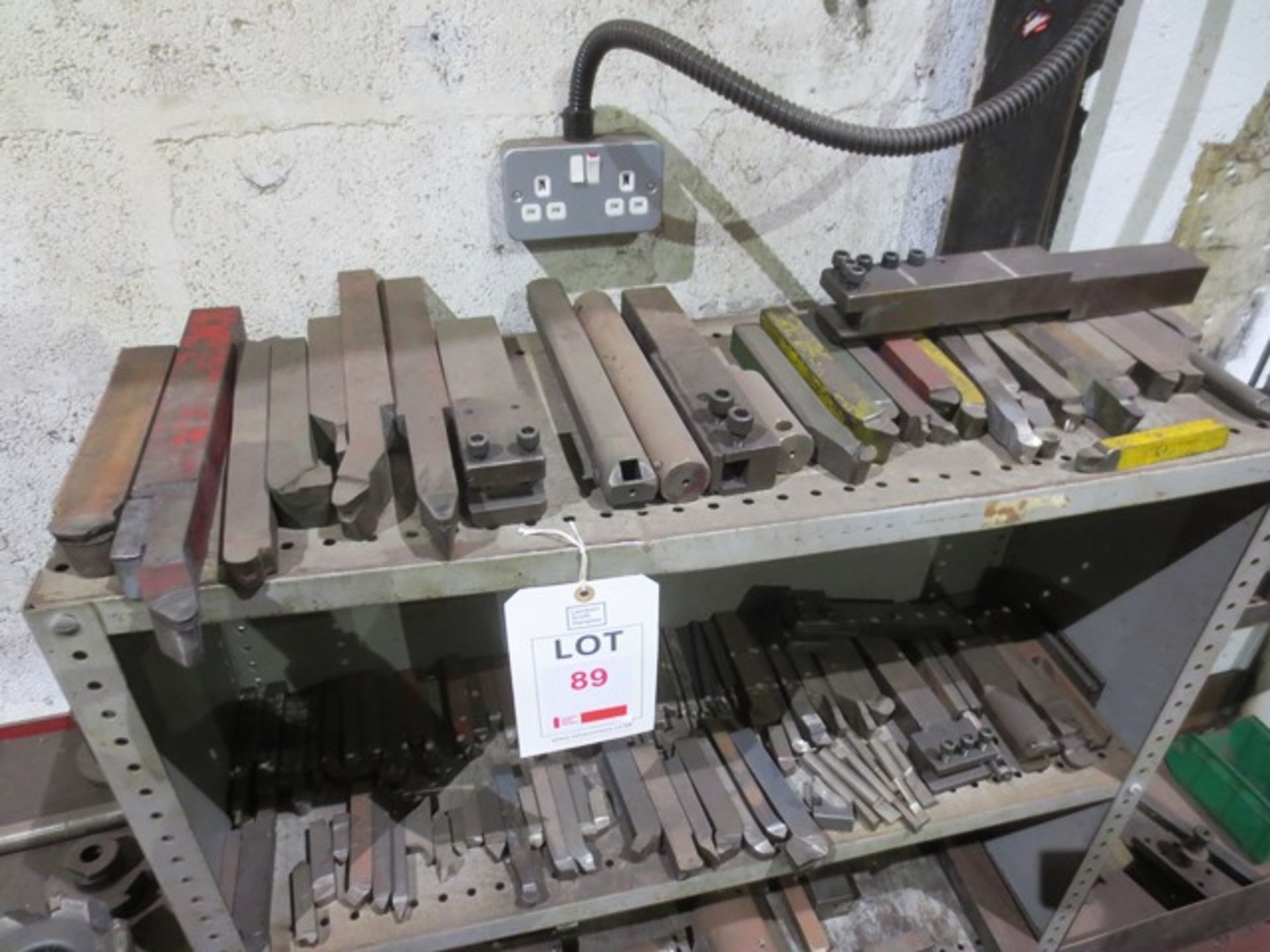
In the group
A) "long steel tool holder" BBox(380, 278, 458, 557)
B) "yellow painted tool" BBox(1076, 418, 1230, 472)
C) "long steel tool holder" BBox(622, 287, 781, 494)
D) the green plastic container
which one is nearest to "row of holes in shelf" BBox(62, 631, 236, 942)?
"long steel tool holder" BBox(380, 278, 458, 557)

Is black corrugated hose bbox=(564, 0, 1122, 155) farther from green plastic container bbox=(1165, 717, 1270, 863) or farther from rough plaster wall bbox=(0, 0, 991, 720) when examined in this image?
green plastic container bbox=(1165, 717, 1270, 863)

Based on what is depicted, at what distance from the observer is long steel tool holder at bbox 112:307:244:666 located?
2.13 ft

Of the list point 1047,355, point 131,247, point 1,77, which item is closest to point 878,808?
point 1047,355

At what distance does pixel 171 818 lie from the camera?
0.81 meters

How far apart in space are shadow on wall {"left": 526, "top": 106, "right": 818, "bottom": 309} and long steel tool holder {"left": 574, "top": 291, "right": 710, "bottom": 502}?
12 cm

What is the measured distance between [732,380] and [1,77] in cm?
78

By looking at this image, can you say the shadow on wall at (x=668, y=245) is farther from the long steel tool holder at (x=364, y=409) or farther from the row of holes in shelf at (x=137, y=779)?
the row of holes in shelf at (x=137, y=779)

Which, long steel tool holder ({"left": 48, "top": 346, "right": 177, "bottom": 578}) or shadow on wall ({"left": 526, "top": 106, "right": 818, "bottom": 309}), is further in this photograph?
shadow on wall ({"left": 526, "top": 106, "right": 818, "bottom": 309})

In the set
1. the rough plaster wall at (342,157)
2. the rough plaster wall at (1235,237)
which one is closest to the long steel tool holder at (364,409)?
the rough plaster wall at (342,157)

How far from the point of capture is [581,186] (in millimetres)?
1043

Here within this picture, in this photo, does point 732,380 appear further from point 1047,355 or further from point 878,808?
point 878,808

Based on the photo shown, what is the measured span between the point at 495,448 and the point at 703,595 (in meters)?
0.71

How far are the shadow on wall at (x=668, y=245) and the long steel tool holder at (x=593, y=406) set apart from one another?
10 centimetres

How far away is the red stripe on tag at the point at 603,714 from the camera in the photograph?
2.93 ft
